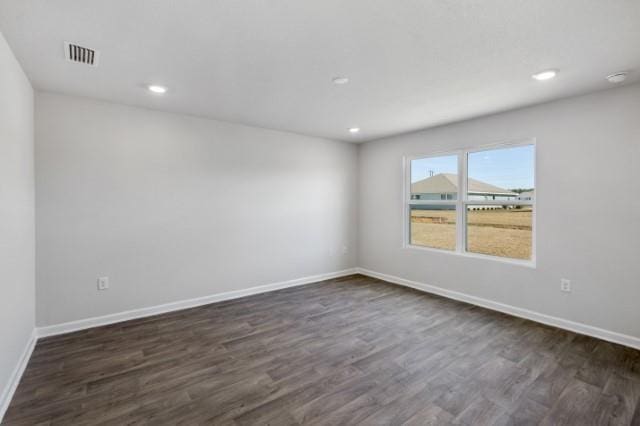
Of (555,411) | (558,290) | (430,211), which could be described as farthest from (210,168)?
(558,290)

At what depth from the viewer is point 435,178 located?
4652 mm

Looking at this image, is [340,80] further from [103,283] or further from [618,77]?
[103,283]

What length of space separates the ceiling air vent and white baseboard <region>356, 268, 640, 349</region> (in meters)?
4.62

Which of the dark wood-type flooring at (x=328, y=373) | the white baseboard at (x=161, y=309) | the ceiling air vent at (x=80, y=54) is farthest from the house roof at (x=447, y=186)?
the ceiling air vent at (x=80, y=54)

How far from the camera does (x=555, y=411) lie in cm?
197

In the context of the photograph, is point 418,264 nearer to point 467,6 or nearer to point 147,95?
point 467,6

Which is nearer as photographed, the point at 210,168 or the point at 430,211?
the point at 210,168

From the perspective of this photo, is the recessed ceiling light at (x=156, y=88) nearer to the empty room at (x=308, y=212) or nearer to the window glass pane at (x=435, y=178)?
the empty room at (x=308, y=212)

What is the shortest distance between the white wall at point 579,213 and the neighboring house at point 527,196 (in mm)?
115

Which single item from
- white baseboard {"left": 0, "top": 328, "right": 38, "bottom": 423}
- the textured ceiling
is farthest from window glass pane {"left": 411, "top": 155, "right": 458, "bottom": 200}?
white baseboard {"left": 0, "top": 328, "right": 38, "bottom": 423}

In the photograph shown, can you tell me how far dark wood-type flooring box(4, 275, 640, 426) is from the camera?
195 centimetres

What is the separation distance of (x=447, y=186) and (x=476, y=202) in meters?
0.51

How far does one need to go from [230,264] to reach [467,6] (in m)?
3.76

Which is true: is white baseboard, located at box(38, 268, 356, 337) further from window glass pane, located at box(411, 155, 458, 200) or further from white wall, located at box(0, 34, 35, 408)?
window glass pane, located at box(411, 155, 458, 200)
